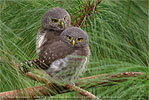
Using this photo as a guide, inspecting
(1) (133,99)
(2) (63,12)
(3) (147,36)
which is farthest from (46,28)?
(1) (133,99)

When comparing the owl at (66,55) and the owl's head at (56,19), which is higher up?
the owl's head at (56,19)

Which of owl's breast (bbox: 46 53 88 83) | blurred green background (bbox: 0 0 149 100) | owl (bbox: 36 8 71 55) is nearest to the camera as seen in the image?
owl's breast (bbox: 46 53 88 83)

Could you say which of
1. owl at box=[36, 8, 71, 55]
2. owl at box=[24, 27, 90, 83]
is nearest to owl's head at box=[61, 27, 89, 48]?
owl at box=[24, 27, 90, 83]

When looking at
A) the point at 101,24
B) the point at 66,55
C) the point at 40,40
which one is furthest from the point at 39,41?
the point at 101,24

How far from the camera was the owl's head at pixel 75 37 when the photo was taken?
2033mm

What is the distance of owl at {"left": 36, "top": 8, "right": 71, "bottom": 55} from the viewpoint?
2.16 meters

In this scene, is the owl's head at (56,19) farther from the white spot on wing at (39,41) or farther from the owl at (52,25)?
the white spot on wing at (39,41)

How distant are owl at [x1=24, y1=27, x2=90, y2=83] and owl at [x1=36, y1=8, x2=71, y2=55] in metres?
0.06

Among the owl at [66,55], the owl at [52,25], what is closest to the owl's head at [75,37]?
the owl at [66,55]

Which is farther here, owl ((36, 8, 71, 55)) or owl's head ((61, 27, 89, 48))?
owl ((36, 8, 71, 55))

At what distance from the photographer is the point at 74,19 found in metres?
2.25

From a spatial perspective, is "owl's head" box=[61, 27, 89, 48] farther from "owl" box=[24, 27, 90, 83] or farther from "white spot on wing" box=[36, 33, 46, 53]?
"white spot on wing" box=[36, 33, 46, 53]

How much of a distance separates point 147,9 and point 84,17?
436 millimetres

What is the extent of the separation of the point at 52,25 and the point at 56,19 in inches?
2.2
